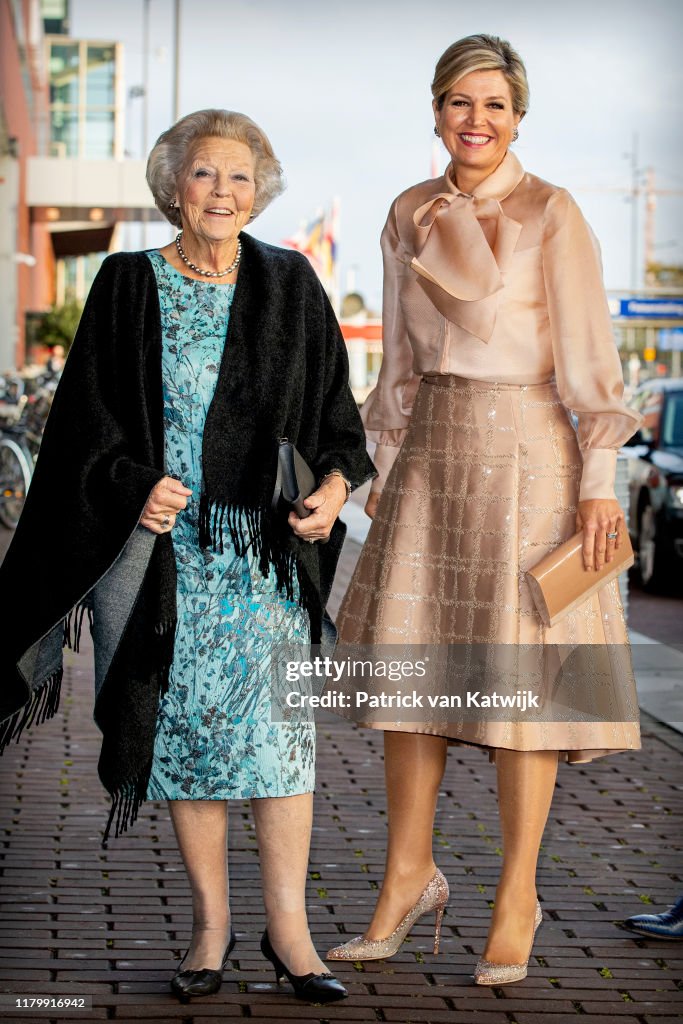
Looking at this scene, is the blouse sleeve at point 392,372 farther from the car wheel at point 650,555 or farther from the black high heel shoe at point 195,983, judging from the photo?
the car wheel at point 650,555

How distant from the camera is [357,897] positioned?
466 centimetres

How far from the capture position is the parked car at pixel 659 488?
12656mm

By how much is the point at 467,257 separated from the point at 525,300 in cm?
17

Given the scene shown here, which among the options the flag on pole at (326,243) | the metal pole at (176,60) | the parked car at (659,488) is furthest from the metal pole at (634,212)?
the parked car at (659,488)

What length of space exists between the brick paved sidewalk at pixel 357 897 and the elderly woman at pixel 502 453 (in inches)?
9.0

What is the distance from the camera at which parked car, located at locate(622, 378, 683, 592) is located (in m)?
12.7

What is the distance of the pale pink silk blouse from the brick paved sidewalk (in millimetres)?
1209

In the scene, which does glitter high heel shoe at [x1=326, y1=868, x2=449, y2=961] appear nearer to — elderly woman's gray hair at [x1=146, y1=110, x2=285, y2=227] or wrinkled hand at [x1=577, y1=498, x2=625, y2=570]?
wrinkled hand at [x1=577, y1=498, x2=625, y2=570]

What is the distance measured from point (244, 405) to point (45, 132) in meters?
65.0

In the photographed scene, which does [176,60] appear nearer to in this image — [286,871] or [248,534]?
[248,534]

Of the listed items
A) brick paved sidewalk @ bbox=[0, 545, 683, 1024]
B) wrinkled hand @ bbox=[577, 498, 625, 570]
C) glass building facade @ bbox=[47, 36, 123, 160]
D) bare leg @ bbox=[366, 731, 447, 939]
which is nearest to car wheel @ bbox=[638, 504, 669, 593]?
brick paved sidewalk @ bbox=[0, 545, 683, 1024]

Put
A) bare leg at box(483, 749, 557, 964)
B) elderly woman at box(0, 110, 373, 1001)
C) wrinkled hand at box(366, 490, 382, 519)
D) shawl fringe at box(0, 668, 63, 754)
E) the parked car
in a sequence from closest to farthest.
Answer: elderly woman at box(0, 110, 373, 1001) < shawl fringe at box(0, 668, 63, 754) < bare leg at box(483, 749, 557, 964) < wrinkled hand at box(366, 490, 382, 519) < the parked car

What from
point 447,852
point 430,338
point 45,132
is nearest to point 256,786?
point 430,338

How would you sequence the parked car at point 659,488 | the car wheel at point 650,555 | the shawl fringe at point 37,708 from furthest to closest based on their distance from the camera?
the car wheel at point 650,555 < the parked car at point 659,488 < the shawl fringe at point 37,708
